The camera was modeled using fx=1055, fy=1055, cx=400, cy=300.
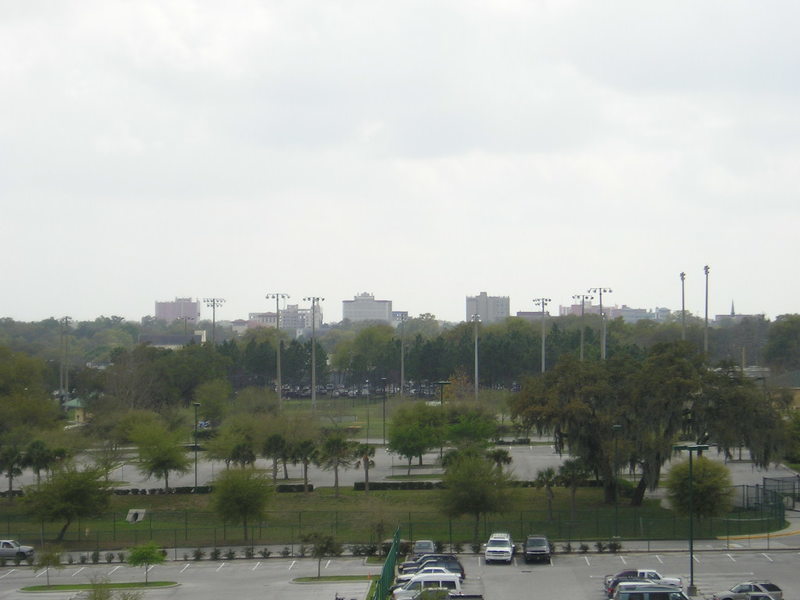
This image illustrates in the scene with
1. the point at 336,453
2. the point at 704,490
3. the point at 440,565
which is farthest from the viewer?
the point at 336,453

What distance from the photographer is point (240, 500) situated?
48094mm

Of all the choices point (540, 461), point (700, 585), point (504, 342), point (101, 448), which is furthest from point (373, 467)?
point (504, 342)

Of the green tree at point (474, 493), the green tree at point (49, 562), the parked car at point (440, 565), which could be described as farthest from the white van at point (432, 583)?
the green tree at point (49, 562)

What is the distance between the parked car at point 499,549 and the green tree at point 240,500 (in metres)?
10.9

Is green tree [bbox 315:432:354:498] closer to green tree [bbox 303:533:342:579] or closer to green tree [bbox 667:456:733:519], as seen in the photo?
green tree [bbox 303:533:342:579]

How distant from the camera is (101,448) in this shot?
7394 cm

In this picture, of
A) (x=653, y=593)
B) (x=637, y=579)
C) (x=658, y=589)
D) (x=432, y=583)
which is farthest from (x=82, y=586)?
(x=658, y=589)

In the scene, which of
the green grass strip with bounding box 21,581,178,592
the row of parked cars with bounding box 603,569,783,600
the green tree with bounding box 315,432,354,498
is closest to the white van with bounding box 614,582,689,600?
the row of parked cars with bounding box 603,569,783,600

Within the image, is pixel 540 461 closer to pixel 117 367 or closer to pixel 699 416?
pixel 699 416

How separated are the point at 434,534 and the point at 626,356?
16651 mm

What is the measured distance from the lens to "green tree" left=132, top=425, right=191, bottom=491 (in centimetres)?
6078

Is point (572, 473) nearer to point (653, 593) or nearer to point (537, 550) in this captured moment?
point (537, 550)

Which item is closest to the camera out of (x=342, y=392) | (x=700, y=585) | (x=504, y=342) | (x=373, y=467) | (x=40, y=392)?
(x=700, y=585)

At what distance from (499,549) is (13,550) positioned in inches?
824
